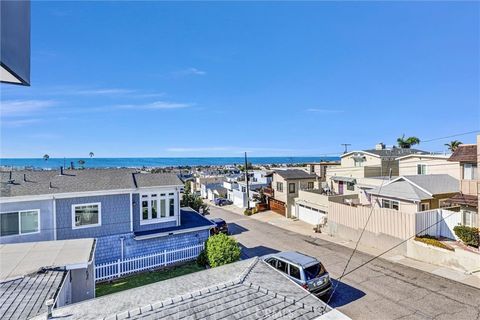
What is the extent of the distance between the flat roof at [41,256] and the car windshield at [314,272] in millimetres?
8271

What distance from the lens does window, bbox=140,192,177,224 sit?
16.2m

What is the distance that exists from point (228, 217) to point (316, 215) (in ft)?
34.9

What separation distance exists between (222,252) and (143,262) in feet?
15.4

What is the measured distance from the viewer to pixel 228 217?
31938 millimetres

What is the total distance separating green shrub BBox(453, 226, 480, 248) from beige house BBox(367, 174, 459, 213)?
8.73ft

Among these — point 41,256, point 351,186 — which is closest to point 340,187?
point 351,186

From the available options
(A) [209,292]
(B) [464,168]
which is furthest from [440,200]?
(A) [209,292]

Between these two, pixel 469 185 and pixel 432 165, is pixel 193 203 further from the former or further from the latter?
pixel 432 165

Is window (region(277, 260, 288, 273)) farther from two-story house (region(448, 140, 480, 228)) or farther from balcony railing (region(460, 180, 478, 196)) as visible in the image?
balcony railing (region(460, 180, 478, 196))

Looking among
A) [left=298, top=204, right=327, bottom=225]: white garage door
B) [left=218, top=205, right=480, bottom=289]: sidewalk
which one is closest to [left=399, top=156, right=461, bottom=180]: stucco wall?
[left=218, top=205, right=480, bottom=289]: sidewalk

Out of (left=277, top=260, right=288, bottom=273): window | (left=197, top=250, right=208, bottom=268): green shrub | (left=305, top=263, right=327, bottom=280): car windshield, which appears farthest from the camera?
(left=197, top=250, right=208, bottom=268): green shrub

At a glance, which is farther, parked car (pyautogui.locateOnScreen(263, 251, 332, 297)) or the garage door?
the garage door

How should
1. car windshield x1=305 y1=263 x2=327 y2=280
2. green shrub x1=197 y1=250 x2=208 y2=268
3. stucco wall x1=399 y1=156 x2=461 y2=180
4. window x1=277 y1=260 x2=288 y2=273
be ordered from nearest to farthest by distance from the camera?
1. car windshield x1=305 y1=263 x2=327 y2=280
2. window x1=277 y1=260 x2=288 y2=273
3. green shrub x1=197 y1=250 x2=208 y2=268
4. stucco wall x1=399 y1=156 x2=461 y2=180

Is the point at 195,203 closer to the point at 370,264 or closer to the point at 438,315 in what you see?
the point at 370,264
